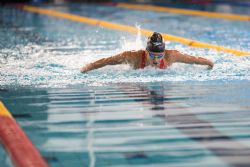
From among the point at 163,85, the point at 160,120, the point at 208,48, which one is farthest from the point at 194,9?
the point at 160,120

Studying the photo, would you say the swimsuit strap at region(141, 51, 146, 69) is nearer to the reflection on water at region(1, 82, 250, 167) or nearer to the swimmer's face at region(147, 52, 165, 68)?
the swimmer's face at region(147, 52, 165, 68)

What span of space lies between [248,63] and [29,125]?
10.5 feet

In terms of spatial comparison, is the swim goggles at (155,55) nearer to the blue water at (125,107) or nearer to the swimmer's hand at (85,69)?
the blue water at (125,107)

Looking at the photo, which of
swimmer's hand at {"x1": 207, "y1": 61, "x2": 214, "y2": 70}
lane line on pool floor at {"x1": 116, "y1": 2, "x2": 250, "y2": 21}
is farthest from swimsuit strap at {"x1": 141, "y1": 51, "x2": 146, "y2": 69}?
lane line on pool floor at {"x1": 116, "y1": 2, "x2": 250, "y2": 21}

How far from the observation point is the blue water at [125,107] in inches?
139

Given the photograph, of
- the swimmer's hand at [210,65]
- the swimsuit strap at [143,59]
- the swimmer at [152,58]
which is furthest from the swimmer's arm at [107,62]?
the swimmer's hand at [210,65]

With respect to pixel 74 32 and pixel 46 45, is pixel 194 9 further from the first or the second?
pixel 46 45

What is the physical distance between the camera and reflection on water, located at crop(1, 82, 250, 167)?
3480 millimetres

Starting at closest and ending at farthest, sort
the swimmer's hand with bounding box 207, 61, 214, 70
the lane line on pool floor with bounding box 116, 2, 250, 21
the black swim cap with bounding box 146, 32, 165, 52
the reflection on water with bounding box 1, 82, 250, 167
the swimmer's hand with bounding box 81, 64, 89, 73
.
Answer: the reflection on water with bounding box 1, 82, 250, 167 < the black swim cap with bounding box 146, 32, 165, 52 < the swimmer's hand with bounding box 81, 64, 89, 73 < the swimmer's hand with bounding box 207, 61, 214, 70 < the lane line on pool floor with bounding box 116, 2, 250, 21

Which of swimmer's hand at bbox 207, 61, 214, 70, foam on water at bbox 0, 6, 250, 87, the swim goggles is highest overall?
the swim goggles

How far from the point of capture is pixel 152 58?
606 centimetres

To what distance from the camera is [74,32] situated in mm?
10539

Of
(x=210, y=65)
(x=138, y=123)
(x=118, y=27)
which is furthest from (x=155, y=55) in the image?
(x=118, y=27)

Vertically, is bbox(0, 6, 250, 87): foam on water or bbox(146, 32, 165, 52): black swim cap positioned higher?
bbox(146, 32, 165, 52): black swim cap
